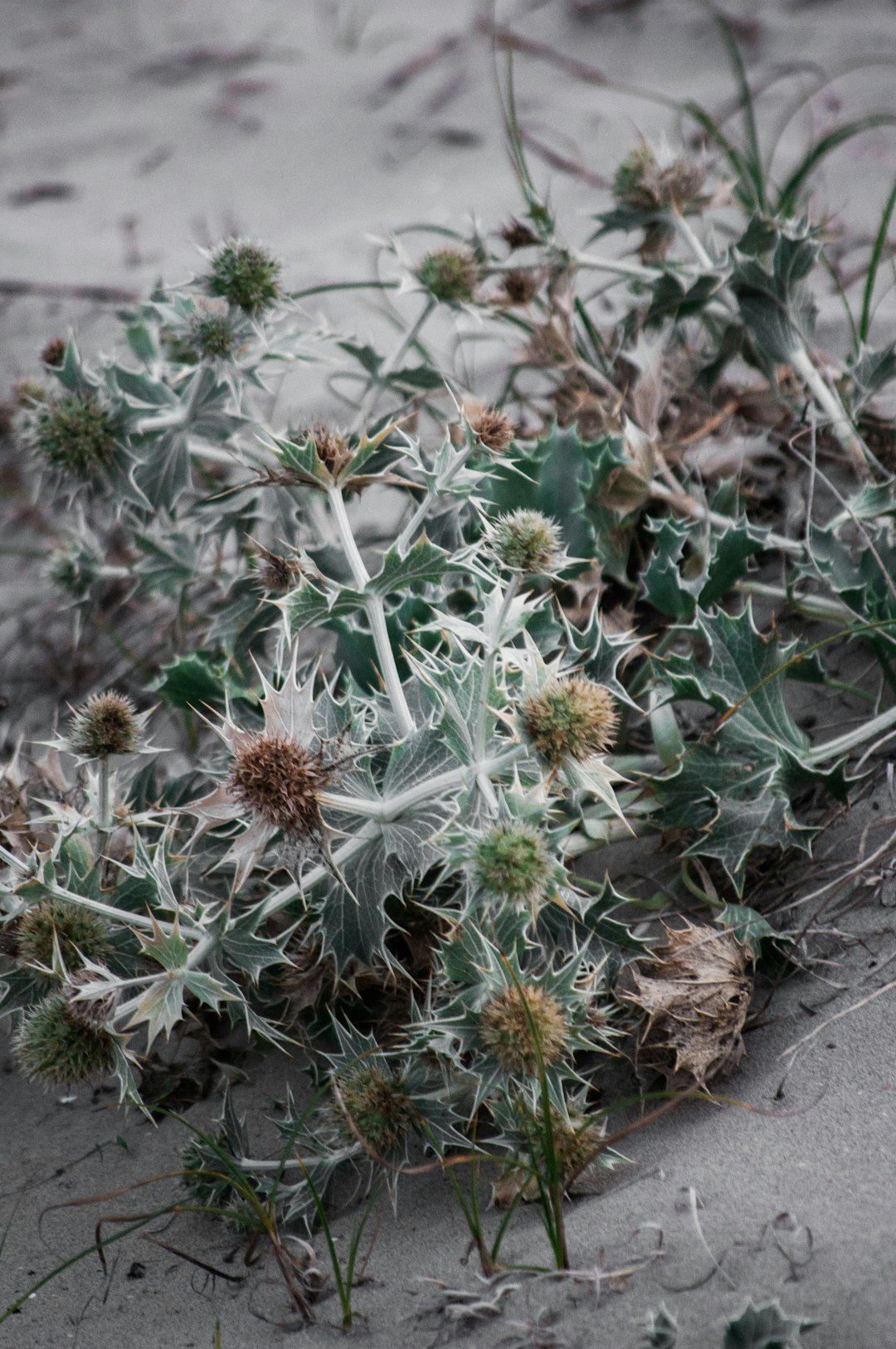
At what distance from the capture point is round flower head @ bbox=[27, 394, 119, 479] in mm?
1897

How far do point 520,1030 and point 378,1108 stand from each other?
10.0 inches

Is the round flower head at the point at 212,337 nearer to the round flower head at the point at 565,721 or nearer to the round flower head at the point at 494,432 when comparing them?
the round flower head at the point at 494,432

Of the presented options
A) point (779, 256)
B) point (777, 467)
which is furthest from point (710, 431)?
point (779, 256)

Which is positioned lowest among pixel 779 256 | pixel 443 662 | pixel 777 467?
pixel 777 467

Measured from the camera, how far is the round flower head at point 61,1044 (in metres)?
1.35

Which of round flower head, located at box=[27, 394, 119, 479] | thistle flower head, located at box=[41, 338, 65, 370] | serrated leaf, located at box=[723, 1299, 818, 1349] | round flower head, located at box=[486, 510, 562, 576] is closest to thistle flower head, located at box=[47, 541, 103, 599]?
round flower head, located at box=[27, 394, 119, 479]

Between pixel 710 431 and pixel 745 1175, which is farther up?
pixel 710 431

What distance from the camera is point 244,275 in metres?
1.80

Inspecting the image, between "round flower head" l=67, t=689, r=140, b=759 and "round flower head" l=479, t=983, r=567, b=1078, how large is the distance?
599 millimetres

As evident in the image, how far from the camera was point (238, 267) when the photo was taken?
180 centimetres

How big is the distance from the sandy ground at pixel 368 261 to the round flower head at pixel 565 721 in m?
0.52

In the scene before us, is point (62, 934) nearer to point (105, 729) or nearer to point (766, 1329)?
point (105, 729)

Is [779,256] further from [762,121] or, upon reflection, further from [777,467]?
[762,121]

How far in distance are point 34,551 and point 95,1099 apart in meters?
1.48
